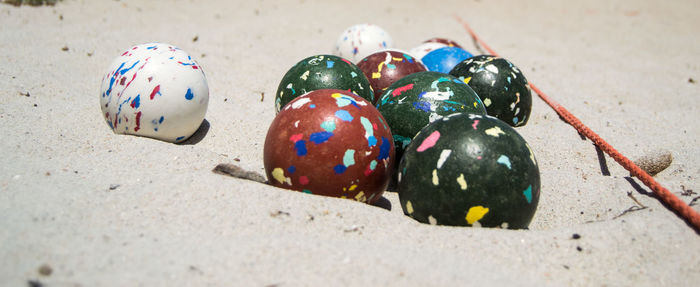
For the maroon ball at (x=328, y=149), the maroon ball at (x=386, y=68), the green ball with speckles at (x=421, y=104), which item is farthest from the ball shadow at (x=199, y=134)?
the green ball with speckles at (x=421, y=104)

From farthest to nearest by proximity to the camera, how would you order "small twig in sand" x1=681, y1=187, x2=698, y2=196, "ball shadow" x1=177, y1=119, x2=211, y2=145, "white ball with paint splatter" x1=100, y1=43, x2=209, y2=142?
"ball shadow" x1=177, y1=119, x2=211, y2=145, "white ball with paint splatter" x1=100, y1=43, x2=209, y2=142, "small twig in sand" x1=681, y1=187, x2=698, y2=196

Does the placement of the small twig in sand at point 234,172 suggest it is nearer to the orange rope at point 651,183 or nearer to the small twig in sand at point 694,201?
the orange rope at point 651,183

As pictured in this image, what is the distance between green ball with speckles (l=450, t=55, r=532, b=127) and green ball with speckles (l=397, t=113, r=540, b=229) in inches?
71.0

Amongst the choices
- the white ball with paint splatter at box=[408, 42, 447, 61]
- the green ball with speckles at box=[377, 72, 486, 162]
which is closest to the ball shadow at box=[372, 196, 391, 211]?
the green ball with speckles at box=[377, 72, 486, 162]

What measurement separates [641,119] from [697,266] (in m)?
3.26

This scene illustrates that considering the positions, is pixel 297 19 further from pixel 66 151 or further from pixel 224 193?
pixel 224 193

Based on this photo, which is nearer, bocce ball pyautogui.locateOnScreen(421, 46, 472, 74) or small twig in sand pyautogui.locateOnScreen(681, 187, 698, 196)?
small twig in sand pyautogui.locateOnScreen(681, 187, 698, 196)

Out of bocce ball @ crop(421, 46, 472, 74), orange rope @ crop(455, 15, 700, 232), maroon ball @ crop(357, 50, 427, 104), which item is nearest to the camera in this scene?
orange rope @ crop(455, 15, 700, 232)

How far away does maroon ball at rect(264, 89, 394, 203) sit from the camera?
307 centimetres

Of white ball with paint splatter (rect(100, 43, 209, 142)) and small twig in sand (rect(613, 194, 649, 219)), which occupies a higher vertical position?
white ball with paint splatter (rect(100, 43, 209, 142))

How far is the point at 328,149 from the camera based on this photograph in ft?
10.0

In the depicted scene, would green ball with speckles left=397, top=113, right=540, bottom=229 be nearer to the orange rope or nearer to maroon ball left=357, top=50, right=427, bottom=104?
the orange rope

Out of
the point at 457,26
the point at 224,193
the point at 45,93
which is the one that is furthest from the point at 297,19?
the point at 224,193

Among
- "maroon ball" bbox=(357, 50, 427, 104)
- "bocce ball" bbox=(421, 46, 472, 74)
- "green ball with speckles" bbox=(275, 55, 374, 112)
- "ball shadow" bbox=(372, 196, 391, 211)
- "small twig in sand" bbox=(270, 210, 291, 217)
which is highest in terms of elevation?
"green ball with speckles" bbox=(275, 55, 374, 112)
